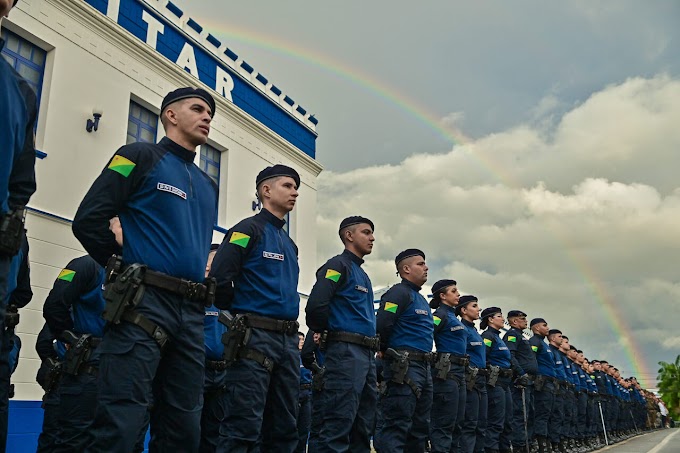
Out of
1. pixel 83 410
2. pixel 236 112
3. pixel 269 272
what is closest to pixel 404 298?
pixel 269 272

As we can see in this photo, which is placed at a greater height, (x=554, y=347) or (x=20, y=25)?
(x=20, y=25)


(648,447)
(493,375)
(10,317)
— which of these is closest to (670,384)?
(648,447)

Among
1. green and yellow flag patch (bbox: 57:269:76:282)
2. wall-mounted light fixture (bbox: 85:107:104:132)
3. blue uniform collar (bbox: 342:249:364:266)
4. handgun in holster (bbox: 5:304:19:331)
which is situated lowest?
handgun in holster (bbox: 5:304:19:331)

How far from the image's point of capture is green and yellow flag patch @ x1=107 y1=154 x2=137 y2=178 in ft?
11.1

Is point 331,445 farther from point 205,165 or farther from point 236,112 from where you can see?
point 236,112

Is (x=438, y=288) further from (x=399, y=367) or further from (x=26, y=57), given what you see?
(x=26, y=57)

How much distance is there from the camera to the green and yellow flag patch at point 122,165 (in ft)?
11.1

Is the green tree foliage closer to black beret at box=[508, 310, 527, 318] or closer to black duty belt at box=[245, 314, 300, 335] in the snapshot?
black beret at box=[508, 310, 527, 318]


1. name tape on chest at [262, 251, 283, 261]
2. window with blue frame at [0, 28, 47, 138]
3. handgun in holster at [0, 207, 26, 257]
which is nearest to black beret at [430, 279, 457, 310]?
name tape on chest at [262, 251, 283, 261]

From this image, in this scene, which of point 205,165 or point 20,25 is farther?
point 205,165

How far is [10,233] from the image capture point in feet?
7.87

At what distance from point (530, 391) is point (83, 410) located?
28.6ft

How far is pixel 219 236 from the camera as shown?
44.6ft

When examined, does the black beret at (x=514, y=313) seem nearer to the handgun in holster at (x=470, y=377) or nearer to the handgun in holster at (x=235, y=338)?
the handgun in holster at (x=470, y=377)
